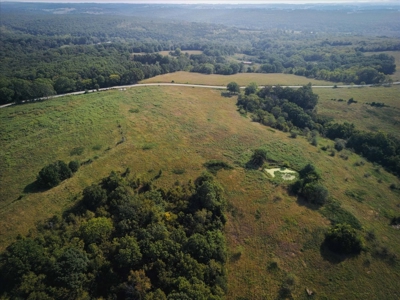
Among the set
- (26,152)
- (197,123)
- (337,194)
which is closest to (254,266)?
(337,194)

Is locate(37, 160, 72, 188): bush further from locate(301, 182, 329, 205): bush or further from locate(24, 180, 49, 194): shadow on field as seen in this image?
locate(301, 182, 329, 205): bush

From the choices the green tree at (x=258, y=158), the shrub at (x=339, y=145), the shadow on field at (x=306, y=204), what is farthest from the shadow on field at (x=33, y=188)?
the shrub at (x=339, y=145)

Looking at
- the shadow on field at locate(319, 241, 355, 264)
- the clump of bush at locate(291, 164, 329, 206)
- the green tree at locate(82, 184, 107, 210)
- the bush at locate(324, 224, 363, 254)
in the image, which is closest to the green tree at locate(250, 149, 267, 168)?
the clump of bush at locate(291, 164, 329, 206)

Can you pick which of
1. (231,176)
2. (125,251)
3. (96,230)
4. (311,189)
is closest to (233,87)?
(231,176)

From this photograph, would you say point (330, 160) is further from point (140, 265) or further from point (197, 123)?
point (140, 265)

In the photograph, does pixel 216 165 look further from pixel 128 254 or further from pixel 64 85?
pixel 64 85

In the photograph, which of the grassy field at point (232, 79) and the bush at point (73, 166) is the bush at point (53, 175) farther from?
the grassy field at point (232, 79)
